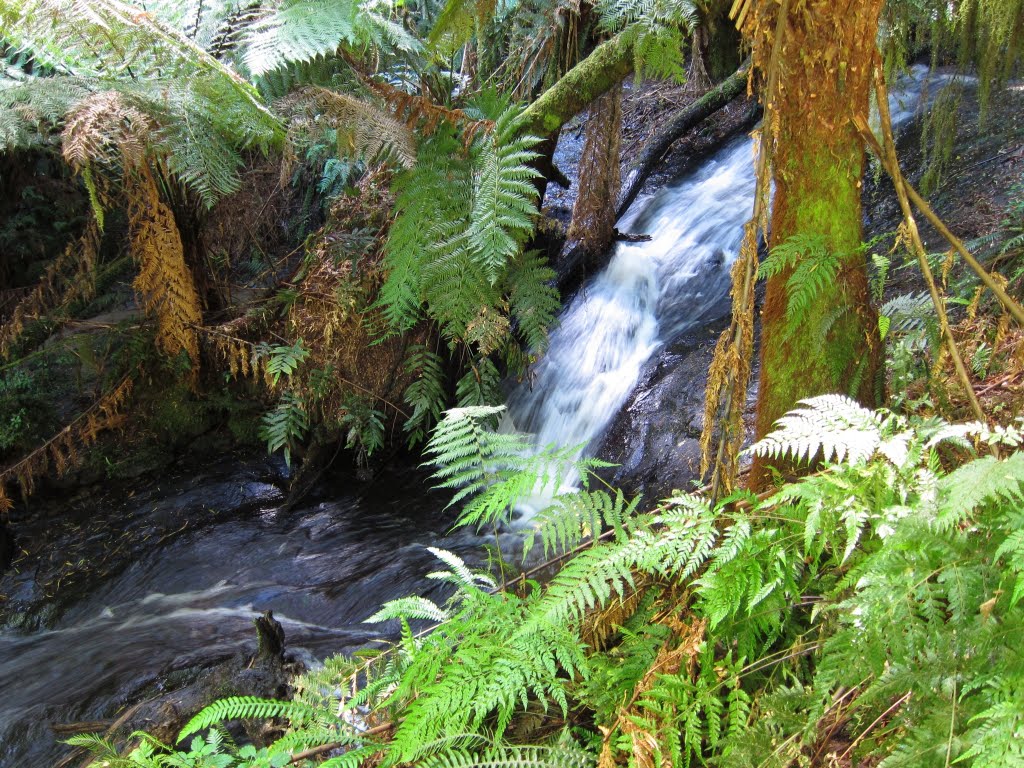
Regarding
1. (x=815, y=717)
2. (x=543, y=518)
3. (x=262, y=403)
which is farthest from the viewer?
(x=262, y=403)

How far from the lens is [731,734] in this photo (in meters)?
1.72

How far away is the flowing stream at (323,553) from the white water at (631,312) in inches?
0.5

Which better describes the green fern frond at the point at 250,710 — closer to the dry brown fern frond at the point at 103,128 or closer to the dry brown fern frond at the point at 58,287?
the dry brown fern frond at the point at 103,128

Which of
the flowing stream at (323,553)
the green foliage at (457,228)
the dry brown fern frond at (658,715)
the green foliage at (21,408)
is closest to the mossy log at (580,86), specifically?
the green foliage at (457,228)

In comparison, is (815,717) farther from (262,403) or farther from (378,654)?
(262,403)

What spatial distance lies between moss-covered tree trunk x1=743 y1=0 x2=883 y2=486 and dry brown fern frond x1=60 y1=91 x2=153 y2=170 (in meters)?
3.25

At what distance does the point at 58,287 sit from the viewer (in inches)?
228

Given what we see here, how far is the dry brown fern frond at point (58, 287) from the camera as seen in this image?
523 centimetres

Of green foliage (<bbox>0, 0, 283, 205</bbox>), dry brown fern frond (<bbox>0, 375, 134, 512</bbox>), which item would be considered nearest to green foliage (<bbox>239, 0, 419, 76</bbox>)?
green foliage (<bbox>0, 0, 283, 205</bbox>)

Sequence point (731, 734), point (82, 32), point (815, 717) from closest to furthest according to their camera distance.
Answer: point (815, 717) → point (731, 734) → point (82, 32)

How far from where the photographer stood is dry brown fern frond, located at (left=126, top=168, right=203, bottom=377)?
4.70 meters

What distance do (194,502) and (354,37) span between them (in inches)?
138

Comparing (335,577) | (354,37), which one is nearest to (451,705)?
(335,577)

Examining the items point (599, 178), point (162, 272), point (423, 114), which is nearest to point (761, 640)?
point (423, 114)
